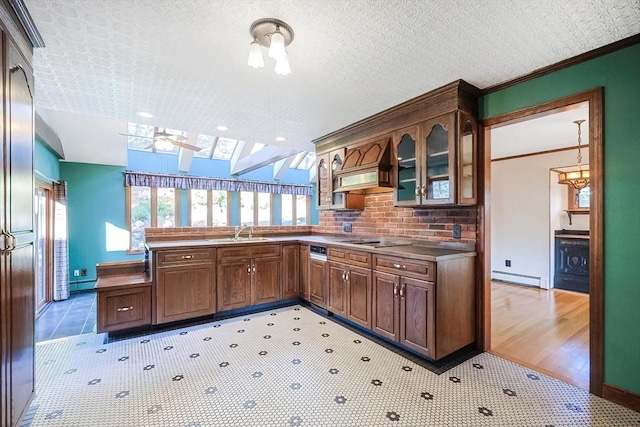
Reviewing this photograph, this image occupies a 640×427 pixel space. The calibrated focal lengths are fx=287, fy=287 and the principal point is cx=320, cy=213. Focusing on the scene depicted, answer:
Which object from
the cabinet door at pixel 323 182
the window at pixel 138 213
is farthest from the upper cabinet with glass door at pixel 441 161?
the window at pixel 138 213

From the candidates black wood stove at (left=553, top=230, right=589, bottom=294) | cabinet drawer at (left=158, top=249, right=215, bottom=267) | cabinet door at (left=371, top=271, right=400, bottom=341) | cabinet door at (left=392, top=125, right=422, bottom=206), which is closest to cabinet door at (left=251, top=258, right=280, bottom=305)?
cabinet drawer at (left=158, top=249, right=215, bottom=267)

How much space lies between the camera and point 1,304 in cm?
135

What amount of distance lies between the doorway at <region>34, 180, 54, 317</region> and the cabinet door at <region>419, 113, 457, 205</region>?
5.55 m

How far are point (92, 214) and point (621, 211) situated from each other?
7.61 metres

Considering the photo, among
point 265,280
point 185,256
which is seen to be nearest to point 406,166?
point 265,280

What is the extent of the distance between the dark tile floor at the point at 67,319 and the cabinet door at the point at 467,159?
4354mm

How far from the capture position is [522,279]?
5.14m

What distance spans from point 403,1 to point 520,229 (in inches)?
200

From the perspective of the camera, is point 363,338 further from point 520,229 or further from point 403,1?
point 520,229

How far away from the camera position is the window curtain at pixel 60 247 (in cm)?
485

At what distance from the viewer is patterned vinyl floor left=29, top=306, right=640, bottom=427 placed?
1799 mm

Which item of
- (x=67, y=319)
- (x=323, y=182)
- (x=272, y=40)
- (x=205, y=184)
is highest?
(x=272, y=40)

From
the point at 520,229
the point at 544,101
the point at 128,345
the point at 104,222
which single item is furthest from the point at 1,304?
the point at 520,229

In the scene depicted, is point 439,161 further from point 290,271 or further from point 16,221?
point 16,221
